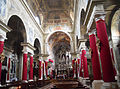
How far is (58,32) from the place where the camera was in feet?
73.5

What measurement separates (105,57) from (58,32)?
17.5 meters

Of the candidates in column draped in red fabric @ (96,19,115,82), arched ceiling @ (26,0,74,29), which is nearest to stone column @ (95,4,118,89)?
column draped in red fabric @ (96,19,115,82)

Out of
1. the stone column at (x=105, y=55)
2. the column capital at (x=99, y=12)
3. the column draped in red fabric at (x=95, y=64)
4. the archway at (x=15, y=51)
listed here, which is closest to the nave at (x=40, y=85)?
the column draped in red fabric at (x=95, y=64)

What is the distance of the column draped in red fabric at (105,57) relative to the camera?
5.13m

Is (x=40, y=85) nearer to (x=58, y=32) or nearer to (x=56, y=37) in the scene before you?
(x=58, y=32)

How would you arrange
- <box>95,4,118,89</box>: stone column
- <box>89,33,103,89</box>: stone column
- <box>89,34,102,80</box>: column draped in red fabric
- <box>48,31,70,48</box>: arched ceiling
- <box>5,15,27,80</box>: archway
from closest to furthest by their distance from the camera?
<box>95,4,118,89</box>: stone column
<box>89,33,103,89</box>: stone column
<box>89,34,102,80</box>: column draped in red fabric
<box>5,15,27,80</box>: archway
<box>48,31,70,48</box>: arched ceiling

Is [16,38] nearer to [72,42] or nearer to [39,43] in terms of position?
[39,43]

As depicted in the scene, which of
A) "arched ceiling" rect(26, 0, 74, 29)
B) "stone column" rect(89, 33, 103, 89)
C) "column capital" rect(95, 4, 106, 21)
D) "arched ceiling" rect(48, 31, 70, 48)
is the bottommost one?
"stone column" rect(89, 33, 103, 89)

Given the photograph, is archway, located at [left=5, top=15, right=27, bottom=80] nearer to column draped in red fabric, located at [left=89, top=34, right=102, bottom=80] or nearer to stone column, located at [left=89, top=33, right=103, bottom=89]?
stone column, located at [left=89, top=33, right=103, bottom=89]

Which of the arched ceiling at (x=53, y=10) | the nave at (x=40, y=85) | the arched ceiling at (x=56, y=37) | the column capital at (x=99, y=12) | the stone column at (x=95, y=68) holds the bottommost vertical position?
the nave at (x=40, y=85)

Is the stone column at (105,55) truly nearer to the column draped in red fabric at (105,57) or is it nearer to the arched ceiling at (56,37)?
the column draped in red fabric at (105,57)

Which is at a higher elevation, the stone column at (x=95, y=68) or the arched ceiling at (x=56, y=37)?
the arched ceiling at (x=56, y=37)

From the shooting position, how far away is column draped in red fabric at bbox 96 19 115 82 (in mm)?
5133

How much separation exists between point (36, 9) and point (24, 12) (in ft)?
14.4
